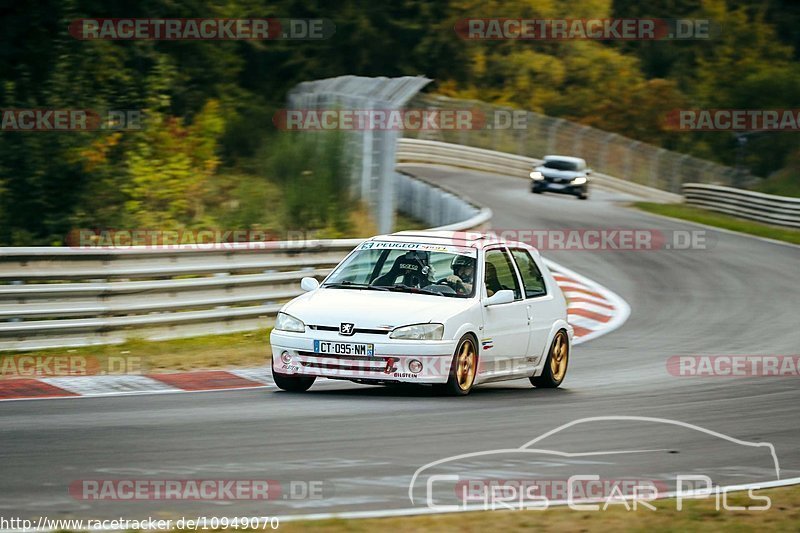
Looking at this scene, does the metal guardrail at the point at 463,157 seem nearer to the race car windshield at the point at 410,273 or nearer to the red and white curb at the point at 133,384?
the red and white curb at the point at 133,384

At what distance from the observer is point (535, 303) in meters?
12.4

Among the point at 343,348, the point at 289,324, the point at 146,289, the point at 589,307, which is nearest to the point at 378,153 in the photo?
the point at 589,307

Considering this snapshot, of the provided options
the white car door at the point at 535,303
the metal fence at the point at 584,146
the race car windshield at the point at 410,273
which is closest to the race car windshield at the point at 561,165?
the metal fence at the point at 584,146

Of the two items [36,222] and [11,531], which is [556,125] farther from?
[11,531]

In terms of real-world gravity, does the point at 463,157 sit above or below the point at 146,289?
below

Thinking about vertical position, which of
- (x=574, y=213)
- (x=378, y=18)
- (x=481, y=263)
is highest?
(x=378, y=18)

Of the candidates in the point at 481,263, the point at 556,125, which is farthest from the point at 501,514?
the point at 556,125

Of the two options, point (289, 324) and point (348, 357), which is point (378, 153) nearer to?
point (289, 324)

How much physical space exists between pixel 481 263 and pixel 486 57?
58.6 m

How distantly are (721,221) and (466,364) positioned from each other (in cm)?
2568

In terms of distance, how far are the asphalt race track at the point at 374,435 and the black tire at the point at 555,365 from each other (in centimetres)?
16

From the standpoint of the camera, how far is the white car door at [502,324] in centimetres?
1158

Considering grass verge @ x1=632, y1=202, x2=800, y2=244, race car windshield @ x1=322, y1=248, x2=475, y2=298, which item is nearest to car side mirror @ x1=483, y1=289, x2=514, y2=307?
race car windshield @ x1=322, y1=248, x2=475, y2=298

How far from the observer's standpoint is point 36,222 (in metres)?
20.0
